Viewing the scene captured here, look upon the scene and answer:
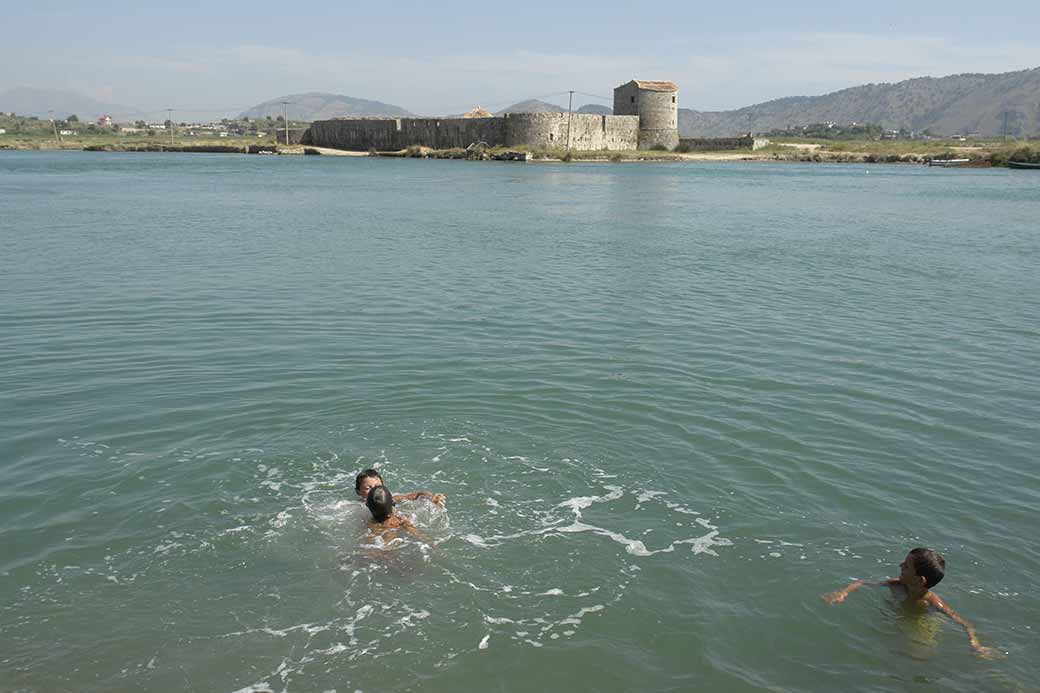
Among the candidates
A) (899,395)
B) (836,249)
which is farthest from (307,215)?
(899,395)

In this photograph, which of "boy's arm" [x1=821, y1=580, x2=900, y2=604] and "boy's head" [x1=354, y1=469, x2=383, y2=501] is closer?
"boy's arm" [x1=821, y1=580, x2=900, y2=604]

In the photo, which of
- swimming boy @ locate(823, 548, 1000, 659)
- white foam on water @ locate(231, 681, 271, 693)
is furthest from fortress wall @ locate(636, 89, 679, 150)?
white foam on water @ locate(231, 681, 271, 693)

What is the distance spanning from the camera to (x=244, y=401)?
1123cm

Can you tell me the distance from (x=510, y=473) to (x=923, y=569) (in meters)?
4.14

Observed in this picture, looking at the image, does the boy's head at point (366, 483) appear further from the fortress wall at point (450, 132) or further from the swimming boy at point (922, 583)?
the fortress wall at point (450, 132)

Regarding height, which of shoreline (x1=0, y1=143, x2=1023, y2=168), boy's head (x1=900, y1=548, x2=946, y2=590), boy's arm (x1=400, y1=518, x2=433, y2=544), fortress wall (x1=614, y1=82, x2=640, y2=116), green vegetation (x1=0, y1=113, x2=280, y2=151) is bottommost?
boy's arm (x1=400, y1=518, x2=433, y2=544)

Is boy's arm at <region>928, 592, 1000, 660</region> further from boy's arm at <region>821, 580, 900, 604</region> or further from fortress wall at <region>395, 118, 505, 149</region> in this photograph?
fortress wall at <region>395, 118, 505, 149</region>

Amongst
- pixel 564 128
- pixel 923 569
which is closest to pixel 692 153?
pixel 564 128

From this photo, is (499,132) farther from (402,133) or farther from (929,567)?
(929,567)

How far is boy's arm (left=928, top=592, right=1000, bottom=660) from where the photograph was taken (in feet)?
20.6

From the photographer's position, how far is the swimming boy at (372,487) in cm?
805

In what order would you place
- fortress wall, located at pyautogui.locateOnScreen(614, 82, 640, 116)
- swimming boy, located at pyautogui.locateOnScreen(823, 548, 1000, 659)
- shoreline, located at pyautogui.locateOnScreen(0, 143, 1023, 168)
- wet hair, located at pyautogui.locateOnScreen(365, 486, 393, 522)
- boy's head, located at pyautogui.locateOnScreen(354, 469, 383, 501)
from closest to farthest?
1. swimming boy, located at pyautogui.locateOnScreen(823, 548, 1000, 659)
2. wet hair, located at pyautogui.locateOnScreen(365, 486, 393, 522)
3. boy's head, located at pyautogui.locateOnScreen(354, 469, 383, 501)
4. shoreline, located at pyautogui.locateOnScreen(0, 143, 1023, 168)
5. fortress wall, located at pyautogui.locateOnScreen(614, 82, 640, 116)

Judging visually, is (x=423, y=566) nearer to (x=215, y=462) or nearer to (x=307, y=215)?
(x=215, y=462)

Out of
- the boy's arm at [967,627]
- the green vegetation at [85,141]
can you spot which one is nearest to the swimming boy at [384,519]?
the boy's arm at [967,627]
